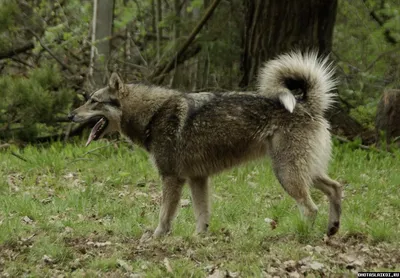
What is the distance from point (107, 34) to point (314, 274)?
851cm

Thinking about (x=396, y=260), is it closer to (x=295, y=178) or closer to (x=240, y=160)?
(x=295, y=178)

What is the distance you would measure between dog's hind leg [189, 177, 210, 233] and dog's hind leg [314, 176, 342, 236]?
3.82 feet

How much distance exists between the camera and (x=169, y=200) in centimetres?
599

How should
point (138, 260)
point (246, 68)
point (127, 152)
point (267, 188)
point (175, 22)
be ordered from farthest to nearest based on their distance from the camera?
point (175, 22) < point (246, 68) < point (127, 152) < point (267, 188) < point (138, 260)

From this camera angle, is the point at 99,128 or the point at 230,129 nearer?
the point at 230,129

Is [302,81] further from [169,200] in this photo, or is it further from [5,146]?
[5,146]

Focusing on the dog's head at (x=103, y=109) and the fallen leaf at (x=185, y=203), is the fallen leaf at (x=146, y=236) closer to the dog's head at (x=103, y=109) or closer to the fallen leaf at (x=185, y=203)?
the dog's head at (x=103, y=109)

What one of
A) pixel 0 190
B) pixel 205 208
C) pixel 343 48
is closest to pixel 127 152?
pixel 0 190

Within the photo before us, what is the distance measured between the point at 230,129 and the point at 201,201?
86 centimetres

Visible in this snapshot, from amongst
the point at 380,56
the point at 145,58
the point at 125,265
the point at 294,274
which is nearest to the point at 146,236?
the point at 125,265

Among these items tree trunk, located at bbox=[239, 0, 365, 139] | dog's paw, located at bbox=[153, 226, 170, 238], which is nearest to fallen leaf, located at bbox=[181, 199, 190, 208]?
dog's paw, located at bbox=[153, 226, 170, 238]

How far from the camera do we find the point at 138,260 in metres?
4.93

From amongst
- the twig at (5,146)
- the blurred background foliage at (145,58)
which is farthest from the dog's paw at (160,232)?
the twig at (5,146)

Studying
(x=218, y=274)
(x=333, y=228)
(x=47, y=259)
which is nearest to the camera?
(x=218, y=274)
